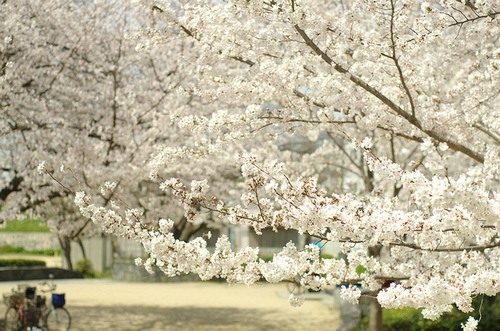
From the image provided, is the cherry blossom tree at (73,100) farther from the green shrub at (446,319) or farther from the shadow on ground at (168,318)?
the green shrub at (446,319)

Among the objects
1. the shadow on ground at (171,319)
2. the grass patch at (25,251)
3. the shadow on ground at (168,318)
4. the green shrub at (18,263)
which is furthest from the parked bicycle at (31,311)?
the grass patch at (25,251)

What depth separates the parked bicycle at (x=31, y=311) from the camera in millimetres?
11414

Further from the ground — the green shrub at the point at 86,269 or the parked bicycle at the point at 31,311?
the green shrub at the point at 86,269

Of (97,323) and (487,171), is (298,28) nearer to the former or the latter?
(487,171)

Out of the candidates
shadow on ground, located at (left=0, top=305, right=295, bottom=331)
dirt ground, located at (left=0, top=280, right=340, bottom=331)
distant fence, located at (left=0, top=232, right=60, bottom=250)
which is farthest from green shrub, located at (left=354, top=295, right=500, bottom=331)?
distant fence, located at (left=0, top=232, right=60, bottom=250)

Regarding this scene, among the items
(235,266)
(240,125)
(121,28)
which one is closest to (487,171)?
(235,266)

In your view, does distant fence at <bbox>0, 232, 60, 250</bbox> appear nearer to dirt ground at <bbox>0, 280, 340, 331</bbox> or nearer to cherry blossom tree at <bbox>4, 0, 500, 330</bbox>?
dirt ground at <bbox>0, 280, 340, 331</bbox>

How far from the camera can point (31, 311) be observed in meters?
11.4

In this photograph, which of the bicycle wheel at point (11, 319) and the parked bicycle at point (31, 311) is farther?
the bicycle wheel at point (11, 319)

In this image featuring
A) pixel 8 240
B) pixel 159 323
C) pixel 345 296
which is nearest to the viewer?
pixel 345 296

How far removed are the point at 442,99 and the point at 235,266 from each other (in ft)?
Result: 13.4

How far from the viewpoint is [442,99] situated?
22.1 ft

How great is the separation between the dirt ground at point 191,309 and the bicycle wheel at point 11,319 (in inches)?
52.1

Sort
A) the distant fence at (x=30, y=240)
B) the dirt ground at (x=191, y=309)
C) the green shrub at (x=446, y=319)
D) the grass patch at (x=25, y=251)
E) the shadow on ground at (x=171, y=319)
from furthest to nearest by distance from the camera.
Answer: the distant fence at (x=30, y=240)
the grass patch at (x=25, y=251)
the dirt ground at (x=191, y=309)
the shadow on ground at (x=171, y=319)
the green shrub at (x=446, y=319)
